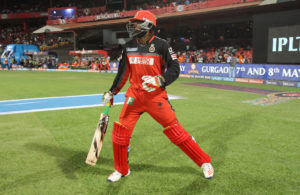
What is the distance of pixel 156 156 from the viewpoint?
4.60m

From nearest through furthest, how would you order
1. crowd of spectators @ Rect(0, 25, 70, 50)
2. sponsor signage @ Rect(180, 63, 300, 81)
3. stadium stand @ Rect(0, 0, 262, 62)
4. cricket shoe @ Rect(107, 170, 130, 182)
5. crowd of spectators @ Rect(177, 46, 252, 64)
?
cricket shoe @ Rect(107, 170, 130, 182) → sponsor signage @ Rect(180, 63, 300, 81) → crowd of spectators @ Rect(177, 46, 252, 64) → stadium stand @ Rect(0, 0, 262, 62) → crowd of spectators @ Rect(0, 25, 70, 50)

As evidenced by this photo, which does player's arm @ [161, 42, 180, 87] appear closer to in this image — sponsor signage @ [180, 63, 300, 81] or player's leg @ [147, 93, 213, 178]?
player's leg @ [147, 93, 213, 178]

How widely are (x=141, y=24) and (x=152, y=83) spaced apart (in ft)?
2.45

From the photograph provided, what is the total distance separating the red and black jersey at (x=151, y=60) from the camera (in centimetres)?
346

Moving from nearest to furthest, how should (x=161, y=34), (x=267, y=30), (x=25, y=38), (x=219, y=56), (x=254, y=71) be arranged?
(x=254, y=71)
(x=267, y=30)
(x=219, y=56)
(x=161, y=34)
(x=25, y=38)

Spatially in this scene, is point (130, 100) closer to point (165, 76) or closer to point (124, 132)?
point (124, 132)

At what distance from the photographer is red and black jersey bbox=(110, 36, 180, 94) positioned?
3461mm

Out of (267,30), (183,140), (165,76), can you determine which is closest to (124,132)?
(183,140)

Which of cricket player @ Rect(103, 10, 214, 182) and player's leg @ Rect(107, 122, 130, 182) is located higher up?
cricket player @ Rect(103, 10, 214, 182)

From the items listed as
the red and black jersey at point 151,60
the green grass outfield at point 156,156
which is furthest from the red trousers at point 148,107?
the green grass outfield at point 156,156

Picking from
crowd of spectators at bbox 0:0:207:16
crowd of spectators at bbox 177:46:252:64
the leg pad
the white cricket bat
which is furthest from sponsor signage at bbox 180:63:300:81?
crowd of spectators at bbox 0:0:207:16

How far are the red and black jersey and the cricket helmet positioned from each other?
5.3 inches

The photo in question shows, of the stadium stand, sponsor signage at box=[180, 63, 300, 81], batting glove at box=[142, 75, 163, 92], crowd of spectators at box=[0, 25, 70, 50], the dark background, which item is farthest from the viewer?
crowd of spectators at box=[0, 25, 70, 50]

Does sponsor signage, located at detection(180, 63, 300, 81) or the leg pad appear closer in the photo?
the leg pad
